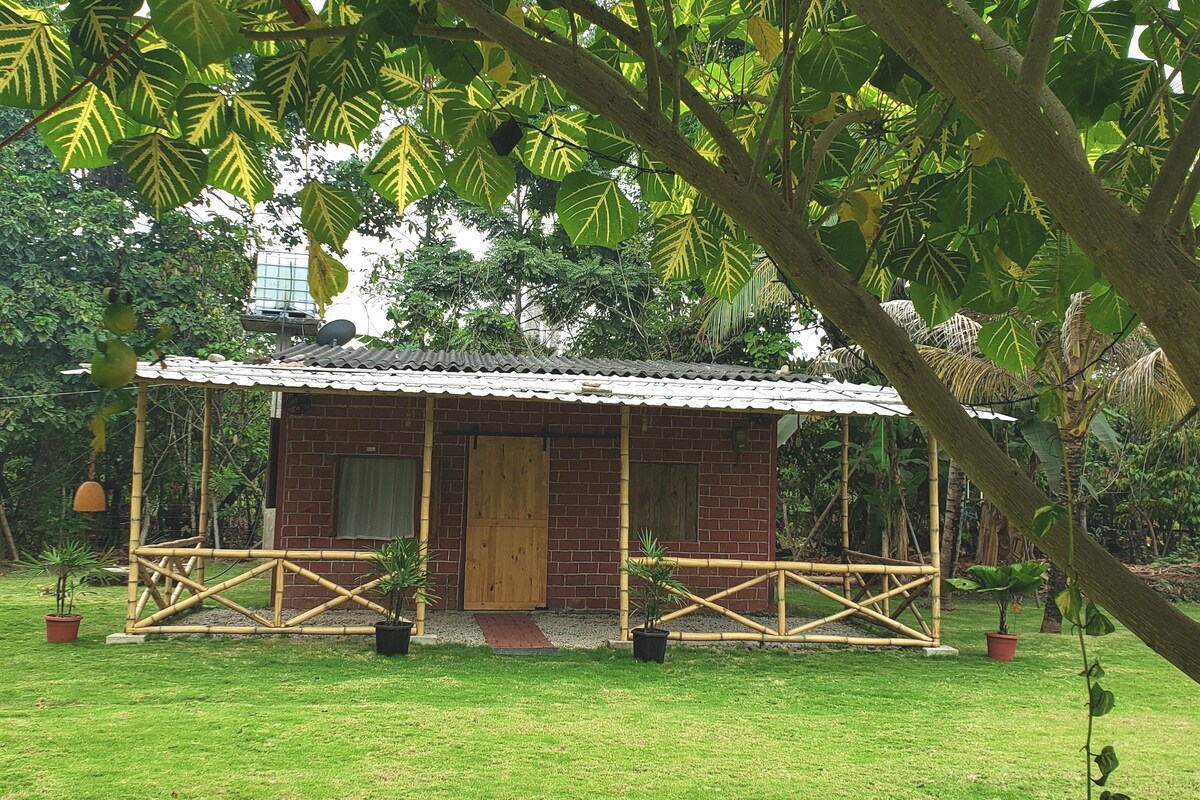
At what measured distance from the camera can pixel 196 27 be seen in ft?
2.98

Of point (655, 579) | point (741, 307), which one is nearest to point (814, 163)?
point (655, 579)

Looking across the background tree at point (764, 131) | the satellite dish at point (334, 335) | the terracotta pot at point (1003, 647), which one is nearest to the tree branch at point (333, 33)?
the background tree at point (764, 131)

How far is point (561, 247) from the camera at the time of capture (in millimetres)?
17156

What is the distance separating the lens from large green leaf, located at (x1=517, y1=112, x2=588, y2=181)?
1.67m


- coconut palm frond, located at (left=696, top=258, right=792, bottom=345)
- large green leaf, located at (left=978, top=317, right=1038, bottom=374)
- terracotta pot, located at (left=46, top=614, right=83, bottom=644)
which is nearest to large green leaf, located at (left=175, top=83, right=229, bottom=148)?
large green leaf, located at (left=978, top=317, right=1038, bottom=374)

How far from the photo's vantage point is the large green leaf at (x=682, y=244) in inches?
67.3

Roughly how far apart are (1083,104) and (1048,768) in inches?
189

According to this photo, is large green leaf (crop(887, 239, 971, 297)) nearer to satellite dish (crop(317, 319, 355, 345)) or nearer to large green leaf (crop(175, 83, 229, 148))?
large green leaf (crop(175, 83, 229, 148))

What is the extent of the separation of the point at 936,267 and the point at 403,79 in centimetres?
89

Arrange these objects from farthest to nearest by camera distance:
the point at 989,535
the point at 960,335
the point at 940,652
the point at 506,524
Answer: the point at 989,535 → the point at 960,335 → the point at 506,524 → the point at 940,652

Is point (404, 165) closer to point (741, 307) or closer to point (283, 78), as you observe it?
point (283, 78)

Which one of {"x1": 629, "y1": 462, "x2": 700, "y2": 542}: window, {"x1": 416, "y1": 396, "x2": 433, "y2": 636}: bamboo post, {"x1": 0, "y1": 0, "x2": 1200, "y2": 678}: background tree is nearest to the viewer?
{"x1": 0, "y1": 0, "x2": 1200, "y2": 678}: background tree

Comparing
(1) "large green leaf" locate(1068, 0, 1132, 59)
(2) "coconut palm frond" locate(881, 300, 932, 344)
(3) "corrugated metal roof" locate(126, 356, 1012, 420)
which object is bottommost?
(1) "large green leaf" locate(1068, 0, 1132, 59)

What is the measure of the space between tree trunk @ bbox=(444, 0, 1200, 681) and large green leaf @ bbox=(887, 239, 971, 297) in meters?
0.49
